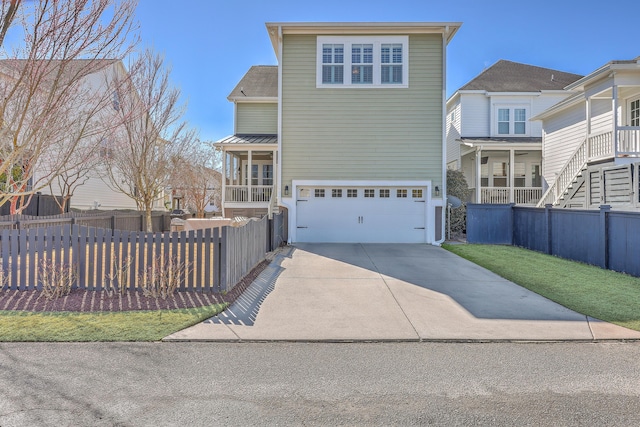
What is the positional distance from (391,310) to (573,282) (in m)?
4.42

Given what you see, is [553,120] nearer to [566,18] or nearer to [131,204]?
[566,18]

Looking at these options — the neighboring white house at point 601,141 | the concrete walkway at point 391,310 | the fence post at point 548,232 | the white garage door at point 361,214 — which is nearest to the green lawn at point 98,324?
the concrete walkway at point 391,310

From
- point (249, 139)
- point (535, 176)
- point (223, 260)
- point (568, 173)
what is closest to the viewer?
point (223, 260)

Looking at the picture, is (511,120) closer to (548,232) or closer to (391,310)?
(548,232)

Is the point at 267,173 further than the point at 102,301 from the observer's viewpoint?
Yes

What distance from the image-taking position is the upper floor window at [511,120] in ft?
66.4

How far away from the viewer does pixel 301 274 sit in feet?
26.9

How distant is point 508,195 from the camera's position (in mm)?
18781

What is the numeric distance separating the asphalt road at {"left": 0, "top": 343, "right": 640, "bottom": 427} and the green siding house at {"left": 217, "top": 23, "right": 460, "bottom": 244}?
9.29 metres

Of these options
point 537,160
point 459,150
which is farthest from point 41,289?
point 537,160

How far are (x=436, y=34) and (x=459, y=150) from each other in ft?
27.6

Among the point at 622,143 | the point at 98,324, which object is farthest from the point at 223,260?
the point at 622,143

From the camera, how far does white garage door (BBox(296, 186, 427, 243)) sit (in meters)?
13.6

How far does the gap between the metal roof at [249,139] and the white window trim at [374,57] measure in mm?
4657
